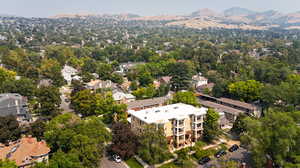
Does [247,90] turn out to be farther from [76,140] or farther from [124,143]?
[76,140]

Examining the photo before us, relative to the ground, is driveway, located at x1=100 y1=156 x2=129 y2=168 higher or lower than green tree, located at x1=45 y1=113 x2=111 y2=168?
lower

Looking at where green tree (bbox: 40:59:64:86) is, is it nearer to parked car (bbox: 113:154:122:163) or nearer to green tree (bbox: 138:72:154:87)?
green tree (bbox: 138:72:154:87)

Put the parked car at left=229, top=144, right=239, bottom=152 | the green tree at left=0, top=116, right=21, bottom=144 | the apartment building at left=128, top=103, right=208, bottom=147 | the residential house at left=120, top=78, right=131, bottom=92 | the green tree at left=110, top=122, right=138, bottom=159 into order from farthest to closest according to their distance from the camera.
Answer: the residential house at left=120, top=78, right=131, bottom=92 < the parked car at left=229, top=144, right=239, bottom=152 < the apartment building at left=128, top=103, right=208, bottom=147 < the green tree at left=0, top=116, right=21, bottom=144 < the green tree at left=110, top=122, right=138, bottom=159

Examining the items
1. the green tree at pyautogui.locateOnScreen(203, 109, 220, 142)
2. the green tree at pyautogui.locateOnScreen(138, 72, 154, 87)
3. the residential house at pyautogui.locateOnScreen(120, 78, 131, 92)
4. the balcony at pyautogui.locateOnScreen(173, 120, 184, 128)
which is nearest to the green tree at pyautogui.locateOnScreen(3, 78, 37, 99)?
the residential house at pyautogui.locateOnScreen(120, 78, 131, 92)

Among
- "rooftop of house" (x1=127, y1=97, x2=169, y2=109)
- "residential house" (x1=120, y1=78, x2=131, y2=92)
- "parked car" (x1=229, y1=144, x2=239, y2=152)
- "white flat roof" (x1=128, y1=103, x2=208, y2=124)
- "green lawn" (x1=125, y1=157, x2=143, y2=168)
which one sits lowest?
"green lawn" (x1=125, y1=157, x2=143, y2=168)

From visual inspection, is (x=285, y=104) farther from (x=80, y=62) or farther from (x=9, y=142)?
(x=80, y=62)

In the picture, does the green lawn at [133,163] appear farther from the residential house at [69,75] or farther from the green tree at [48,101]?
the residential house at [69,75]

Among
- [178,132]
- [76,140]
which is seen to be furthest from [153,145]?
[76,140]
